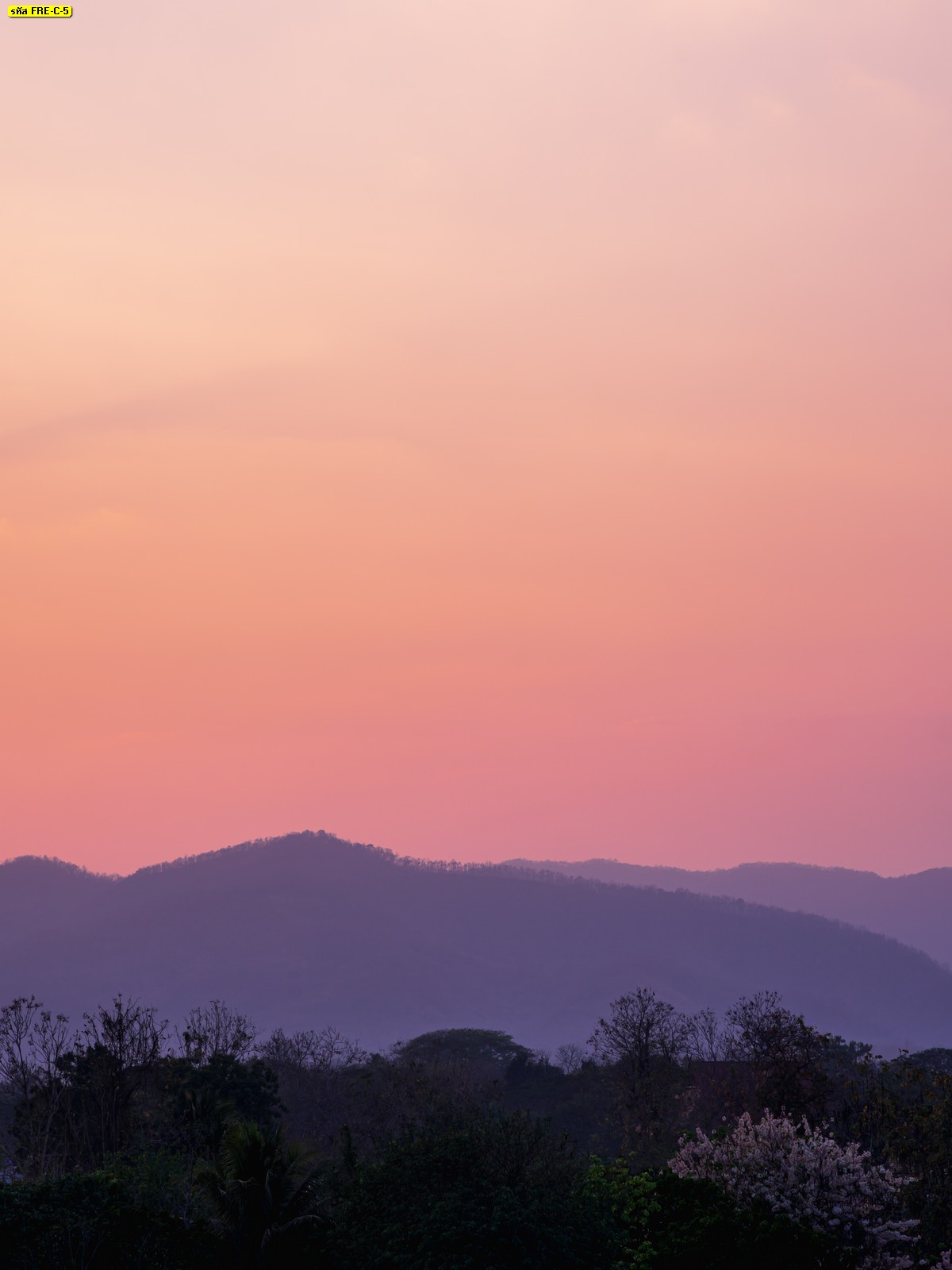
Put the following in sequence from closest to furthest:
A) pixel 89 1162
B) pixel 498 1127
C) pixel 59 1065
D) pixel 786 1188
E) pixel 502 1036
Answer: pixel 786 1188
pixel 498 1127
pixel 89 1162
pixel 59 1065
pixel 502 1036

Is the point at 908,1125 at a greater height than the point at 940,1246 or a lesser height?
greater

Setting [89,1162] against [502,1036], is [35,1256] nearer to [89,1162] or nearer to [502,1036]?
[89,1162]

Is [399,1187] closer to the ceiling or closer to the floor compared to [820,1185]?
closer to the ceiling

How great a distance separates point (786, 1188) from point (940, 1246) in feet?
18.0

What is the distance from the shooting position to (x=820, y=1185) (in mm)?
31469

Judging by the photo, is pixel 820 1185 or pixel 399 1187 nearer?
pixel 820 1185

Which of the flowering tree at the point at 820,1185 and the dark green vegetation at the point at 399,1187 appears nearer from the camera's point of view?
the dark green vegetation at the point at 399,1187

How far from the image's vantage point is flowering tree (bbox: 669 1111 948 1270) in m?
30.6

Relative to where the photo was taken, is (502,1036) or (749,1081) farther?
(502,1036)

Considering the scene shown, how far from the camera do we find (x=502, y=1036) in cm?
15125

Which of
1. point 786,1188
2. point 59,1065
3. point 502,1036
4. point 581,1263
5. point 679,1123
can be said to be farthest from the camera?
point 502,1036

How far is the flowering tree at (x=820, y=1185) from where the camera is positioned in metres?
30.6

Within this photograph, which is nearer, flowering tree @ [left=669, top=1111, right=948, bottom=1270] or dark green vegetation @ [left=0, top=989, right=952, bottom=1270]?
dark green vegetation @ [left=0, top=989, right=952, bottom=1270]

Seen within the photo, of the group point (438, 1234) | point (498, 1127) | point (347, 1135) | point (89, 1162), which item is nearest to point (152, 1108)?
point (89, 1162)
